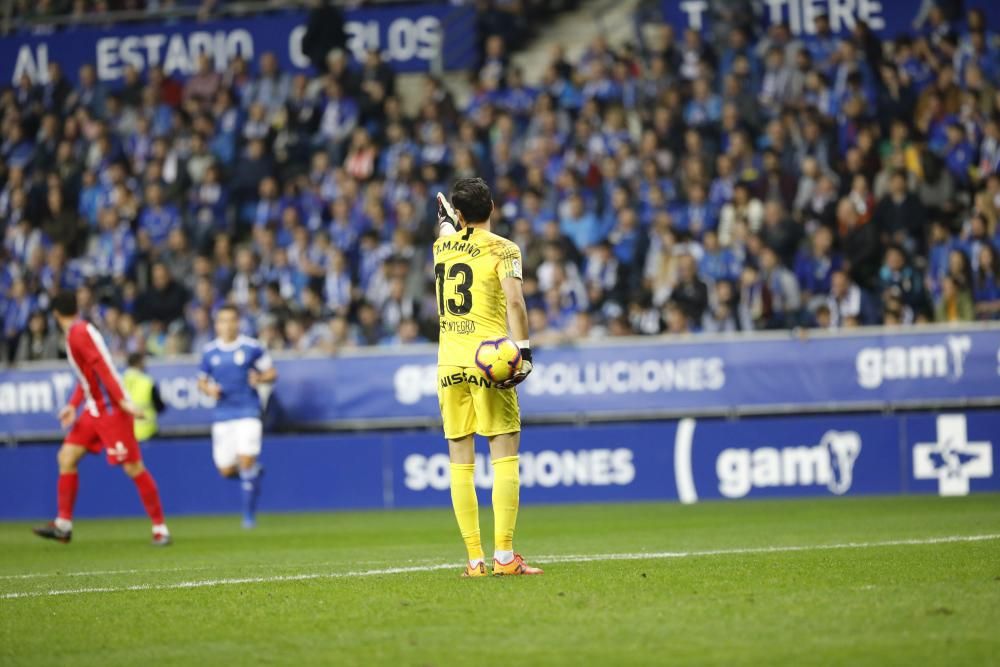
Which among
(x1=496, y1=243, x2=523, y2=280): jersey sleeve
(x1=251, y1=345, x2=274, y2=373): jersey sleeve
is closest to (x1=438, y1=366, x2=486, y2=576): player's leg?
(x1=496, y1=243, x2=523, y2=280): jersey sleeve

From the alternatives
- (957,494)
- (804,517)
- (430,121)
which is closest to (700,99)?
(430,121)

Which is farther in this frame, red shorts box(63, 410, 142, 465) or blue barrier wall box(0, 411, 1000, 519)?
blue barrier wall box(0, 411, 1000, 519)

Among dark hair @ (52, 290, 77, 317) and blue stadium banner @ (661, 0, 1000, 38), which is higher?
blue stadium banner @ (661, 0, 1000, 38)

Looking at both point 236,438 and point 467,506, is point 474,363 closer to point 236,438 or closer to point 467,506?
point 467,506

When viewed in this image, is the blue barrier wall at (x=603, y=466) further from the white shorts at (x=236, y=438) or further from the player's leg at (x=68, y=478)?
the player's leg at (x=68, y=478)

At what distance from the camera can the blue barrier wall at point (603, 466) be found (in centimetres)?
1881

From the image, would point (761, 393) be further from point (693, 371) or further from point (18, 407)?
point (18, 407)

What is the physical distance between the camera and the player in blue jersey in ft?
58.3

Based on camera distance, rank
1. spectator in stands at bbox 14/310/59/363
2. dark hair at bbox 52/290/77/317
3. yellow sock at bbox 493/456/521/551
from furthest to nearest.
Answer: spectator in stands at bbox 14/310/59/363 < dark hair at bbox 52/290/77/317 < yellow sock at bbox 493/456/521/551

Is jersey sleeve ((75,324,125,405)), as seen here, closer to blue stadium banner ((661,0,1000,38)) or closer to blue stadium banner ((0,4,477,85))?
blue stadium banner ((0,4,477,85))

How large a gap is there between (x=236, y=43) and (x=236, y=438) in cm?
1125

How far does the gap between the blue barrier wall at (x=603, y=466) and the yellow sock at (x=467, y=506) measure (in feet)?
33.7

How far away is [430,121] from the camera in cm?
2405

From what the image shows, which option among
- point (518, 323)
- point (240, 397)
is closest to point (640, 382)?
point (240, 397)
